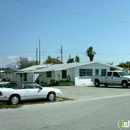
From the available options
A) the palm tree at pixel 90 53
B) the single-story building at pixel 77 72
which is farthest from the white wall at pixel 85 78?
the palm tree at pixel 90 53

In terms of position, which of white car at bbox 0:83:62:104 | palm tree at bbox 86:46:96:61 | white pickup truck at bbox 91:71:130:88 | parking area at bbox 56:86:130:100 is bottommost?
parking area at bbox 56:86:130:100

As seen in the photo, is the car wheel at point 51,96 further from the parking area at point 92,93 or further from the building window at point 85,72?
the building window at point 85,72

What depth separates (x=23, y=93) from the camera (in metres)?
13.3

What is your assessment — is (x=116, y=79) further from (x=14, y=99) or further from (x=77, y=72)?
(x=14, y=99)

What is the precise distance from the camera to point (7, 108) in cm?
1148

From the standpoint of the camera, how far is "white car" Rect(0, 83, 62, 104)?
12.7m

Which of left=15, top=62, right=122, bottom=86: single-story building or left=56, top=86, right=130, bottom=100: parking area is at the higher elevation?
left=15, top=62, right=122, bottom=86: single-story building

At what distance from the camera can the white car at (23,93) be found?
41.7ft

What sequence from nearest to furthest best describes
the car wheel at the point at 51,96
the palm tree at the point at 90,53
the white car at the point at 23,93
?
the white car at the point at 23,93 → the car wheel at the point at 51,96 → the palm tree at the point at 90,53

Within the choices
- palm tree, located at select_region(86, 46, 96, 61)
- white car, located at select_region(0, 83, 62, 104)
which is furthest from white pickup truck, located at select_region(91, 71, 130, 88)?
palm tree, located at select_region(86, 46, 96, 61)

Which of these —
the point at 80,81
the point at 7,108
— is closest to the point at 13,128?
the point at 7,108

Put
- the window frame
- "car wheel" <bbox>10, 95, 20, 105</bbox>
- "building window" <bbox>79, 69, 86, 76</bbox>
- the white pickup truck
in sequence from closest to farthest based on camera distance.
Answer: "car wheel" <bbox>10, 95, 20, 105</bbox>, the white pickup truck, "building window" <bbox>79, 69, 86, 76</bbox>, the window frame

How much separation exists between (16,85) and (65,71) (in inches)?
774

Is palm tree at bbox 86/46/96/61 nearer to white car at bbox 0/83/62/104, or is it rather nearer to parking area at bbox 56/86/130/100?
parking area at bbox 56/86/130/100
